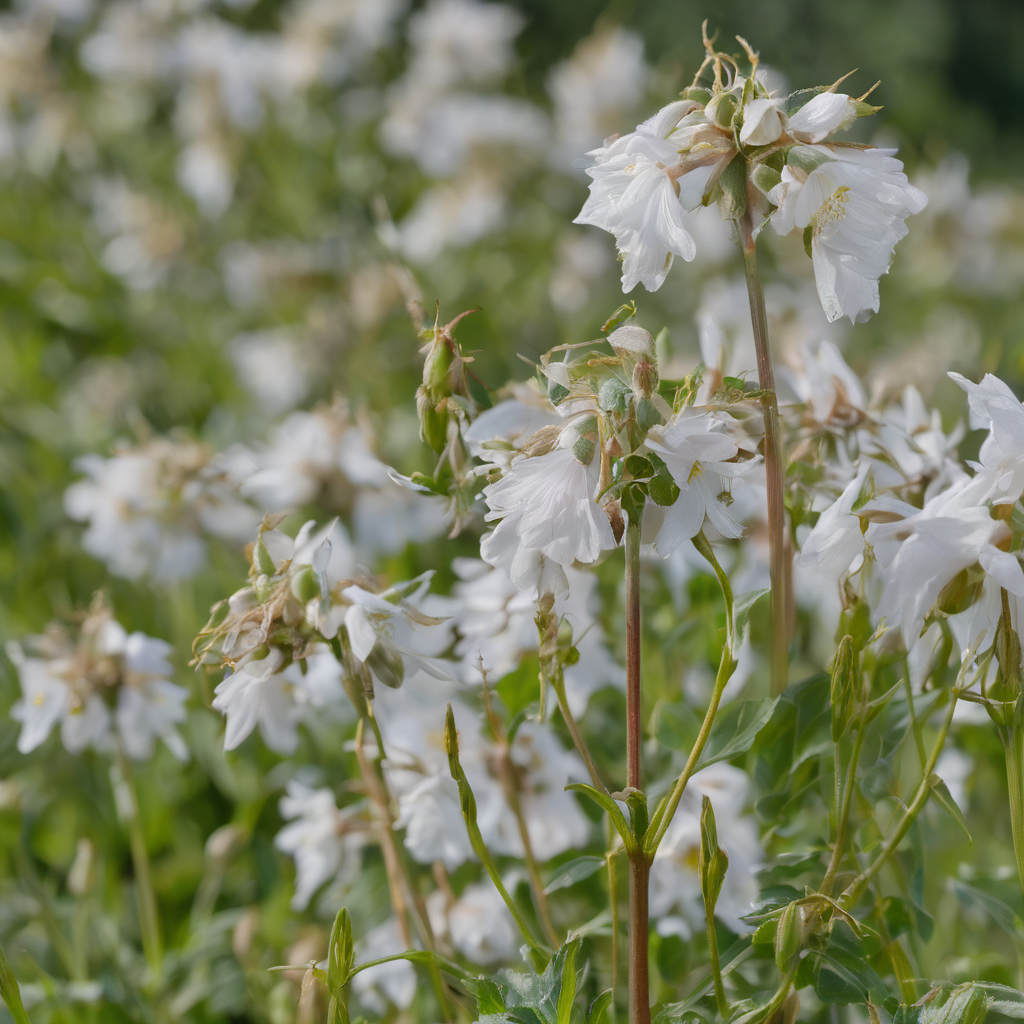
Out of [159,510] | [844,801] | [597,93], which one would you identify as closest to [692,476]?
[844,801]

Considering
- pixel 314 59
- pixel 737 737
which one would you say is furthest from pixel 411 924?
pixel 314 59

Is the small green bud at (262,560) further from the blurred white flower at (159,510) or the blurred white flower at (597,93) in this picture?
the blurred white flower at (597,93)

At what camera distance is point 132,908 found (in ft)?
2.70

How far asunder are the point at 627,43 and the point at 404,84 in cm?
47

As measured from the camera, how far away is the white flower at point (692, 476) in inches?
14.6

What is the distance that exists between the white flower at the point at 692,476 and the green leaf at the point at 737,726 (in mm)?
87

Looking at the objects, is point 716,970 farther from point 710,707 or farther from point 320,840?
point 320,840

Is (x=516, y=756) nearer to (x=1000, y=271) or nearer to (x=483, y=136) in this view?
(x=483, y=136)

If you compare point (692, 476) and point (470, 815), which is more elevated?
point (692, 476)

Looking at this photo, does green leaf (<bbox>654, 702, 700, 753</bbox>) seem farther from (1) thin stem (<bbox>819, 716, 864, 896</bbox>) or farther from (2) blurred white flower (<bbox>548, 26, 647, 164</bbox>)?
(2) blurred white flower (<bbox>548, 26, 647, 164</bbox>)

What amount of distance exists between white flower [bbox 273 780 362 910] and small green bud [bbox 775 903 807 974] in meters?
0.28

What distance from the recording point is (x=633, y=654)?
405 millimetres

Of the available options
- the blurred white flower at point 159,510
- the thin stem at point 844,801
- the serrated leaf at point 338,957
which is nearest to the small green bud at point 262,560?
the serrated leaf at point 338,957

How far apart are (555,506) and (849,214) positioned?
0.54ft
